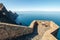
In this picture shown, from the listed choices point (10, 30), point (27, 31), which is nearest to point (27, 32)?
point (27, 31)

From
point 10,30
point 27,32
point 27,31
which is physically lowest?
point 27,32

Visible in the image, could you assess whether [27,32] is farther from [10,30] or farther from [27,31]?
[10,30]

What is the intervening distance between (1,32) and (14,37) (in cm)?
191

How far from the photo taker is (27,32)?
16812mm

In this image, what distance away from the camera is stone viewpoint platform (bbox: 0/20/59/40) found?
48.3 feet

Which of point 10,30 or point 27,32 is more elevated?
point 10,30

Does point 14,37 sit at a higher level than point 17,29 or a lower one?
lower

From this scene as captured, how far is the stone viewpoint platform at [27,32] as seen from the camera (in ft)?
48.3

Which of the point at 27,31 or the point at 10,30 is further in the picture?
the point at 27,31

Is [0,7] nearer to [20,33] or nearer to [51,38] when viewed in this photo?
[20,33]

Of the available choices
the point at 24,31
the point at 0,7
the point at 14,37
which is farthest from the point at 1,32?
the point at 0,7

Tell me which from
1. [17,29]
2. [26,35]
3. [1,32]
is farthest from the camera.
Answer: [26,35]

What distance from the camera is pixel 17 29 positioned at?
15555 millimetres

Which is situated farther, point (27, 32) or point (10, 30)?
point (27, 32)
